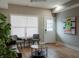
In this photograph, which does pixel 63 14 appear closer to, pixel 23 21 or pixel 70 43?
pixel 70 43

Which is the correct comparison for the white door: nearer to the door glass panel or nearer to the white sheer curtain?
the door glass panel

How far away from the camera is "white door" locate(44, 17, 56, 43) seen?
8047 millimetres

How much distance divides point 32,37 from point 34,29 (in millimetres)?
660

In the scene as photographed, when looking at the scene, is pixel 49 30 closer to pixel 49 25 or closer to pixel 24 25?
pixel 49 25

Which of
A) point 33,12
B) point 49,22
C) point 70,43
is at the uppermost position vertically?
point 33,12

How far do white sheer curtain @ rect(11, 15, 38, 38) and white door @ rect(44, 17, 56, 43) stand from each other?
30.1 inches

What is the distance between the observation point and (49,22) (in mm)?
8242

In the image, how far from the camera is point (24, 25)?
741 cm

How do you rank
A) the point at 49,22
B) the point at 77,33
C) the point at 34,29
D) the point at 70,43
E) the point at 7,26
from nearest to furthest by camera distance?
the point at 7,26 < the point at 77,33 < the point at 70,43 < the point at 34,29 < the point at 49,22

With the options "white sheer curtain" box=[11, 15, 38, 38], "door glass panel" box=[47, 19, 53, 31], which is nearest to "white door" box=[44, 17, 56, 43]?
"door glass panel" box=[47, 19, 53, 31]

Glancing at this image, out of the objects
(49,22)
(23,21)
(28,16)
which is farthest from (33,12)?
(49,22)

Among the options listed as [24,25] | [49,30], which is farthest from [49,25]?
[24,25]

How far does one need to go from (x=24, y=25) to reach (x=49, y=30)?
6.38 ft

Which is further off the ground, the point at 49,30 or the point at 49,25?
the point at 49,25
